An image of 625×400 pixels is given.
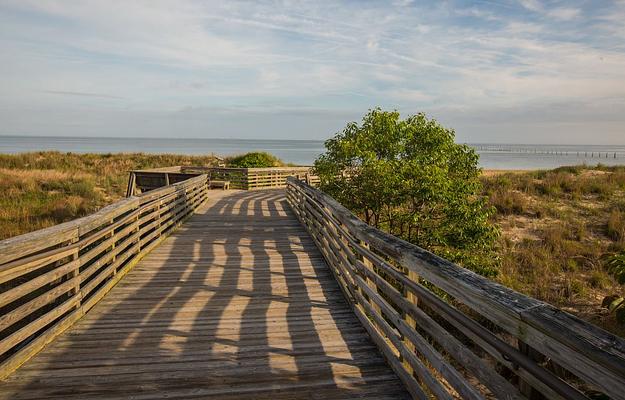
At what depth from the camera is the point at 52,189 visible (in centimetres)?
2302

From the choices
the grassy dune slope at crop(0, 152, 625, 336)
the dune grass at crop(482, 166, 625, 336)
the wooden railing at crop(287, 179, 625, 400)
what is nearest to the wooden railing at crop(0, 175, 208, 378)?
the wooden railing at crop(287, 179, 625, 400)

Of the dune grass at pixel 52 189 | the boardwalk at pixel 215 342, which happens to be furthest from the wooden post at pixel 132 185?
the boardwalk at pixel 215 342

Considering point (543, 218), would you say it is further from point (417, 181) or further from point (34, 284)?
point (34, 284)

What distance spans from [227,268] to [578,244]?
41.9 ft

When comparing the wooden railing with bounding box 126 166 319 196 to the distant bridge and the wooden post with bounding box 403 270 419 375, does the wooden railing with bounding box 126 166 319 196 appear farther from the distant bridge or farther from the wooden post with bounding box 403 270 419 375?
the wooden post with bounding box 403 270 419 375

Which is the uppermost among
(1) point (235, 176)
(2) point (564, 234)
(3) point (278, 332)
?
(1) point (235, 176)

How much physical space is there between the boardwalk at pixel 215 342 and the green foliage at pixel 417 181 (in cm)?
337

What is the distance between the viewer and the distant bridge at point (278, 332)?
7.60 feet

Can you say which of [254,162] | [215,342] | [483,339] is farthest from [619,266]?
[254,162]

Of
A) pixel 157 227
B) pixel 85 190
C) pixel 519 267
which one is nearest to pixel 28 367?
pixel 157 227

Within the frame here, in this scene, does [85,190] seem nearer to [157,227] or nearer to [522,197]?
[157,227]

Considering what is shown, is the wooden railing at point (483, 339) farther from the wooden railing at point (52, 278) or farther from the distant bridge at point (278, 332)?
the wooden railing at point (52, 278)

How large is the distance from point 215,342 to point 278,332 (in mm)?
722

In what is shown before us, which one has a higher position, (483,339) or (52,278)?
(483,339)
